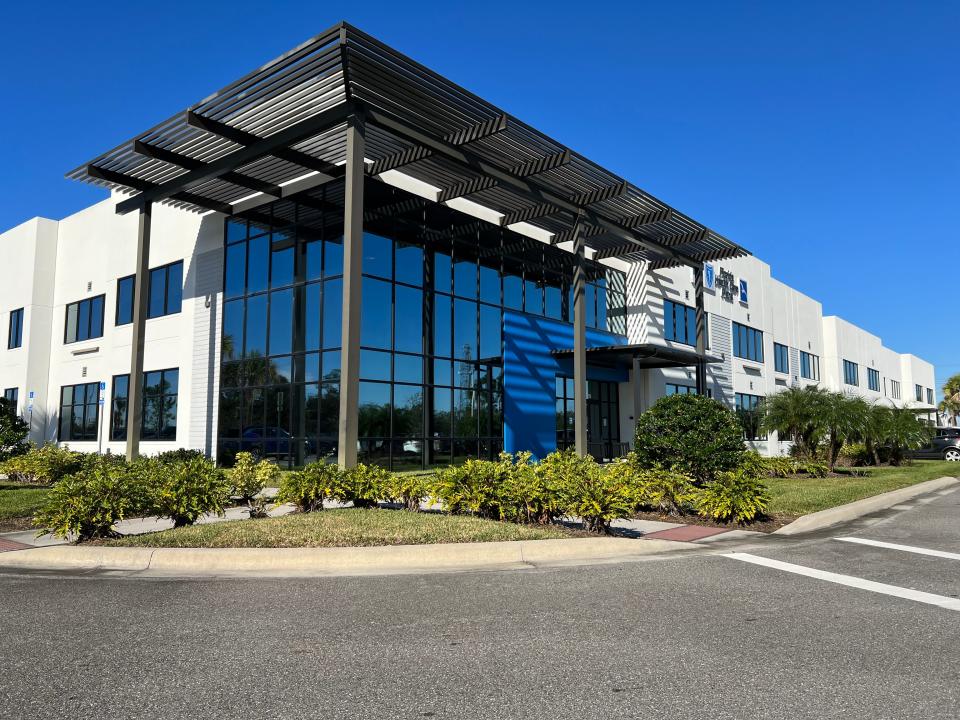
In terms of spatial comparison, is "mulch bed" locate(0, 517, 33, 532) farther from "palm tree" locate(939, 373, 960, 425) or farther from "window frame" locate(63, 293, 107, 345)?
"palm tree" locate(939, 373, 960, 425)

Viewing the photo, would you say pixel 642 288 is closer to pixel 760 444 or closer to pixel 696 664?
pixel 760 444

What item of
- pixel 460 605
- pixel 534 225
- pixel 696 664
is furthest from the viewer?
pixel 534 225

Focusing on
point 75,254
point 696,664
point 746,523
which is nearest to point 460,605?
point 696,664

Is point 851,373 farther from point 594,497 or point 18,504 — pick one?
point 18,504

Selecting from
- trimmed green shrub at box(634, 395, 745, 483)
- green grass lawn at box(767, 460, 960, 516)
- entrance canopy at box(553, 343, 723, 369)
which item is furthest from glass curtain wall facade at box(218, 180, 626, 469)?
green grass lawn at box(767, 460, 960, 516)

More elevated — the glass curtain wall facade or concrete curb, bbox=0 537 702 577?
the glass curtain wall facade

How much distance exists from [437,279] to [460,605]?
1650cm

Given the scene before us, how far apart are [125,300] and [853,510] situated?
2394cm

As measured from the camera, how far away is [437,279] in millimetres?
22266

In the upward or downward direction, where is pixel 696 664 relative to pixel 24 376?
downward

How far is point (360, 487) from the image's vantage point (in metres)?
12.0

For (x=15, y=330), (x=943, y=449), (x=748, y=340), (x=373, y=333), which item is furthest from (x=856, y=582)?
(x=943, y=449)

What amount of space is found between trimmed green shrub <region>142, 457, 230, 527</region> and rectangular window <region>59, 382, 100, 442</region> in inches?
725

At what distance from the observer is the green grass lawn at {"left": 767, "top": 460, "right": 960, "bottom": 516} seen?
13.9 metres
